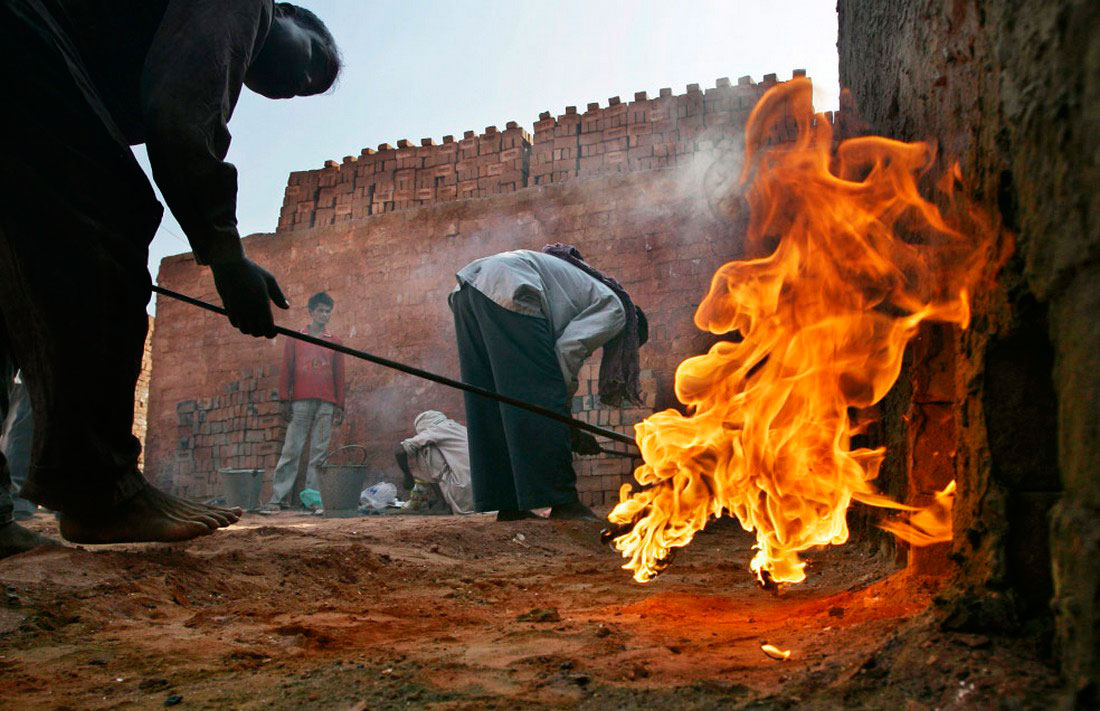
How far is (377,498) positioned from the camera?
8703mm

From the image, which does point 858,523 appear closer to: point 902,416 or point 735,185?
point 902,416

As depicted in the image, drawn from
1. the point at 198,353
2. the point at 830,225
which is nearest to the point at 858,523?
the point at 830,225

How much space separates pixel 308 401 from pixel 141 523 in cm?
719

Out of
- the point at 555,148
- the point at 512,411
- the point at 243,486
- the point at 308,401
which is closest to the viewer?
the point at 512,411

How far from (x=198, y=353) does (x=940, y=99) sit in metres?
12.3

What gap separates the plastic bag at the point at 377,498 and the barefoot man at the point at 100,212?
5.63 m

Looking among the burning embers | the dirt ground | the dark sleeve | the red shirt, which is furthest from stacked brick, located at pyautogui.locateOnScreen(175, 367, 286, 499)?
the burning embers

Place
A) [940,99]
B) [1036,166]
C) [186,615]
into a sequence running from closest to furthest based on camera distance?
[1036,166] < [940,99] < [186,615]

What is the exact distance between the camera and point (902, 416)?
2.54m

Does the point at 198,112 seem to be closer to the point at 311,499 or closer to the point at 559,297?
the point at 559,297

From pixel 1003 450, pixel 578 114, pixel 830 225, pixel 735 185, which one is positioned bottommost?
pixel 1003 450

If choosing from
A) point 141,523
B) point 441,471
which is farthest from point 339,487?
point 141,523

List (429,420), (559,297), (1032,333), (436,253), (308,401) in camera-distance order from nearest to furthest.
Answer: (1032,333), (559,297), (429,420), (308,401), (436,253)

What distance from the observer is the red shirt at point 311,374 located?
388 inches
